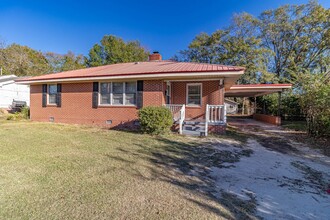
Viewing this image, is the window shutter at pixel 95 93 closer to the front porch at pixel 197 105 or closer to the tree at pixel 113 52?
the front porch at pixel 197 105

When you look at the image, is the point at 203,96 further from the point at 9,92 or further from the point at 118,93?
the point at 9,92

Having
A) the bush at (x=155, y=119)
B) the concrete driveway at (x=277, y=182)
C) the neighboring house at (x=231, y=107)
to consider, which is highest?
the neighboring house at (x=231, y=107)

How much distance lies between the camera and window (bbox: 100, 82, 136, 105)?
9.61 m

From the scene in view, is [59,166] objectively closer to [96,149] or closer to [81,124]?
[96,149]

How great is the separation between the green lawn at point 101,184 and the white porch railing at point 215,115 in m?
3.26

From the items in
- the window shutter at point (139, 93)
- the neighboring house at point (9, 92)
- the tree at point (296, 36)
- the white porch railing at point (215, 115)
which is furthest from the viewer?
the tree at point (296, 36)

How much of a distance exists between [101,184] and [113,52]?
114 ft

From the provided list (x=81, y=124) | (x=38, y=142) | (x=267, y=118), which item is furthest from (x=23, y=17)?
(x=267, y=118)

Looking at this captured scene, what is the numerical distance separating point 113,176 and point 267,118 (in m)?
15.2

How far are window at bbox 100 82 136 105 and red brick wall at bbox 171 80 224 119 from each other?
7.75 feet

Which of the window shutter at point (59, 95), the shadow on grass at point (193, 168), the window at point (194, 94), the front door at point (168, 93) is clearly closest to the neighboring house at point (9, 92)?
the window shutter at point (59, 95)

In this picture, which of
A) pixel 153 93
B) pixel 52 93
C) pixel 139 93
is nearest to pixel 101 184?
pixel 153 93

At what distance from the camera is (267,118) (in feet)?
49.9

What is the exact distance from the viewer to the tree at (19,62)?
2828 cm
